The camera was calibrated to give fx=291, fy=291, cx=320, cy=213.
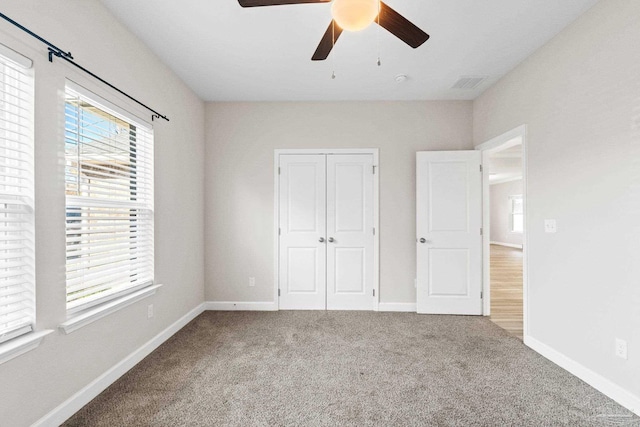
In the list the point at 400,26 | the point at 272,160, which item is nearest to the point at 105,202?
the point at 272,160

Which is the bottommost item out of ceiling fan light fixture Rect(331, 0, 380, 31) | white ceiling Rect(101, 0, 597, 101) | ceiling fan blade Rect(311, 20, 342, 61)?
ceiling fan light fixture Rect(331, 0, 380, 31)

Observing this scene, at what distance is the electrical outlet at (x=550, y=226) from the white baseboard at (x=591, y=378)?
3.35ft

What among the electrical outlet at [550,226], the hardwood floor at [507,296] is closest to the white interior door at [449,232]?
the hardwood floor at [507,296]

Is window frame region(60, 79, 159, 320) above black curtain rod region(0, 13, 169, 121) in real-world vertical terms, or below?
below

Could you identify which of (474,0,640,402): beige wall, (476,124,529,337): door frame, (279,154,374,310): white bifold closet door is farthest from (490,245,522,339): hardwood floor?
(279,154,374,310): white bifold closet door

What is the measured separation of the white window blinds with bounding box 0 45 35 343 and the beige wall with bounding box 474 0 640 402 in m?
3.60

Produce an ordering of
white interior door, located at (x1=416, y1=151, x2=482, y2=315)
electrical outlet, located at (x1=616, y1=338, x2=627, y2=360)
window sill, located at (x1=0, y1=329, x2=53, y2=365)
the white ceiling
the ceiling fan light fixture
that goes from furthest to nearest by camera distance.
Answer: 1. white interior door, located at (x1=416, y1=151, x2=482, y2=315)
2. the white ceiling
3. electrical outlet, located at (x1=616, y1=338, x2=627, y2=360)
4. window sill, located at (x1=0, y1=329, x2=53, y2=365)
5. the ceiling fan light fixture

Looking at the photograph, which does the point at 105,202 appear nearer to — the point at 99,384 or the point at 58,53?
the point at 58,53

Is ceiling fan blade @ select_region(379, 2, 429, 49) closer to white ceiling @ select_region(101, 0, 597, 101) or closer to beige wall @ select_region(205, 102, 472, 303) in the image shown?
white ceiling @ select_region(101, 0, 597, 101)

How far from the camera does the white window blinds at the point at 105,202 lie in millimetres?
1893

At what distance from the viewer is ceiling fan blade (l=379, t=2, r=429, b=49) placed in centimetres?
148

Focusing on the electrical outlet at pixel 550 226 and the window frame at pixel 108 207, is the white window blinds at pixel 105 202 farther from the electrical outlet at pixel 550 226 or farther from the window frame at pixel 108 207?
the electrical outlet at pixel 550 226

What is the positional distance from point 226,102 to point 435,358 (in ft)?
12.4

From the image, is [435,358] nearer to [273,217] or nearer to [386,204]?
[386,204]
